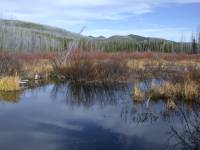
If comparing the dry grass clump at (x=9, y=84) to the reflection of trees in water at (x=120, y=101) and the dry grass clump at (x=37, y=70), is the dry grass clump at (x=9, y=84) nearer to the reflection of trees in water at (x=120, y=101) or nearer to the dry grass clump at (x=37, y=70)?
the reflection of trees in water at (x=120, y=101)

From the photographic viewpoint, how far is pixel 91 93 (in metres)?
15.0

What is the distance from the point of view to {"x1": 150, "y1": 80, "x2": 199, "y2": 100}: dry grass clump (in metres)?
12.3

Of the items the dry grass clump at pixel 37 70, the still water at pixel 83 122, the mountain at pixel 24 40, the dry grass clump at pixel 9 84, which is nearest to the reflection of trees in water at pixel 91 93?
the still water at pixel 83 122

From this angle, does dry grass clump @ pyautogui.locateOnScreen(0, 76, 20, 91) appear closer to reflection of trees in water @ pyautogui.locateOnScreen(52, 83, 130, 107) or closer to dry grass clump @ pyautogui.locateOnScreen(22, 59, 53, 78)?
reflection of trees in water @ pyautogui.locateOnScreen(52, 83, 130, 107)

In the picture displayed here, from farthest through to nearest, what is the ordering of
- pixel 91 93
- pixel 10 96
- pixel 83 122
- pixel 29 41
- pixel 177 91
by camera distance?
pixel 29 41 → pixel 91 93 → pixel 10 96 → pixel 177 91 → pixel 83 122

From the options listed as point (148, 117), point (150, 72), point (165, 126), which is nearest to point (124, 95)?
point (148, 117)

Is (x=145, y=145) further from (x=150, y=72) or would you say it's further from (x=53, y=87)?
(x=150, y=72)

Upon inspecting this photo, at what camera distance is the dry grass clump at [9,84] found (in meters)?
15.3

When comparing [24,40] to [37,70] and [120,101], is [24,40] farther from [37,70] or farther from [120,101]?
[120,101]

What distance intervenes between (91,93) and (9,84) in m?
3.47

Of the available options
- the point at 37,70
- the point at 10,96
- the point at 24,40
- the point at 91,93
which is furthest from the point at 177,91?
the point at 24,40

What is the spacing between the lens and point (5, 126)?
9.70 metres

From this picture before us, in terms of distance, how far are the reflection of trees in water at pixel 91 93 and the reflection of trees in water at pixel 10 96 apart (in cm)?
153

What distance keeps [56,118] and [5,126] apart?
1.61m
